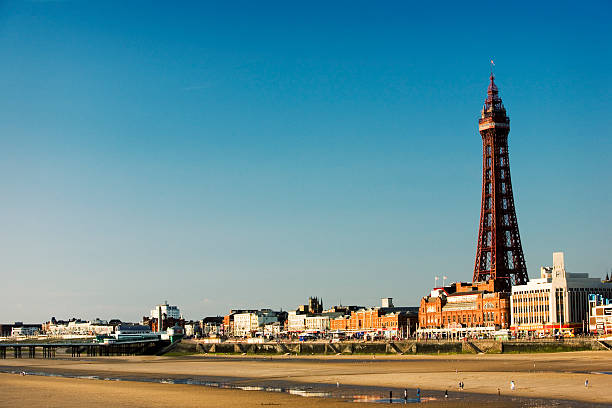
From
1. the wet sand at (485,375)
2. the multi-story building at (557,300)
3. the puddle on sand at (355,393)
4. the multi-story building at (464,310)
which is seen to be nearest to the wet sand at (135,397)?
the wet sand at (485,375)

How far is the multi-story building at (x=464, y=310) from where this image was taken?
12676cm

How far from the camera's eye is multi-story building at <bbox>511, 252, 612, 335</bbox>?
11194 centimetres

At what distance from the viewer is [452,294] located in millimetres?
140875

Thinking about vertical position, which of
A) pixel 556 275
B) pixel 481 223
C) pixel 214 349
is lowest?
pixel 214 349

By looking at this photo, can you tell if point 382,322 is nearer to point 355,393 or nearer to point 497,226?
point 497,226

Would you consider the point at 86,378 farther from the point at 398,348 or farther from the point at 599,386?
the point at 398,348

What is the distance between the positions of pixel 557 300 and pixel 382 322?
50995 millimetres

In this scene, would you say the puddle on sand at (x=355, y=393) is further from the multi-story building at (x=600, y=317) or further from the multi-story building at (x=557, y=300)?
the multi-story building at (x=557, y=300)

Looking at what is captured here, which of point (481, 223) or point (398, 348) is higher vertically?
point (481, 223)

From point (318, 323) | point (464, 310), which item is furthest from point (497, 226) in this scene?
point (318, 323)

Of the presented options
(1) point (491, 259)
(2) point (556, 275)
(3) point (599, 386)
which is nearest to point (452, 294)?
(1) point (491, 259)

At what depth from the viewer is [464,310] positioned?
5295 inches

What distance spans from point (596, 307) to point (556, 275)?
10666 mm

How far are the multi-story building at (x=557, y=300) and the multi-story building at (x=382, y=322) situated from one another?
27899 millimetres
